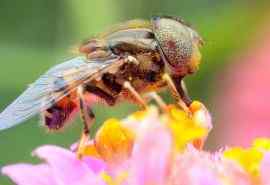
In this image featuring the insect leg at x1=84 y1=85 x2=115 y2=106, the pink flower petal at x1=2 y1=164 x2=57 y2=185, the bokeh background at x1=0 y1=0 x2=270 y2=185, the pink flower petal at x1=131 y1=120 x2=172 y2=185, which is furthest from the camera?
the bokeh background at x1=0 y1=0 x2=270 y2=185

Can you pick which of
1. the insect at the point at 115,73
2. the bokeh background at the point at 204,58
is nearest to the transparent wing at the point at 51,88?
the insect at the point at 115,73

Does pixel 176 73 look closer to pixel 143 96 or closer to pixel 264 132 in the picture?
pixel 143 96

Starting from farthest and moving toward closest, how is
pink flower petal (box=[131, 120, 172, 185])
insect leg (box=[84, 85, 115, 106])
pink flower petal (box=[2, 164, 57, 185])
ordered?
insect leg (box=[84, 85, 115, 106]), pink flower petal (box=[2, 164, 57, 185]), pink flower petal (box=[131, 120, 172, 185])

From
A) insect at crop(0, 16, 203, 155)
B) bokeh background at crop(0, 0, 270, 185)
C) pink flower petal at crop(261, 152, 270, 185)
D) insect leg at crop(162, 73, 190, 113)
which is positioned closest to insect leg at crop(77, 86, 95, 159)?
insect at crop(0, 16, 203, 155)

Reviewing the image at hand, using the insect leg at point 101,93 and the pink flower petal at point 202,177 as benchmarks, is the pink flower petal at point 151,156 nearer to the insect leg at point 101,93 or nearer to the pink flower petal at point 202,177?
the pink flower petal at point 202,177

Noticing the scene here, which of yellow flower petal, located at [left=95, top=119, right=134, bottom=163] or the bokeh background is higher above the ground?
yellow flower petal, located at [left=95, top=119, right=134, bottom=163]

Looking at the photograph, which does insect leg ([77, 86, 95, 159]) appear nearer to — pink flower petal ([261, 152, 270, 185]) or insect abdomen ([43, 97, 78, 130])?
insect abdomen ([43, 97, 78, 130])
